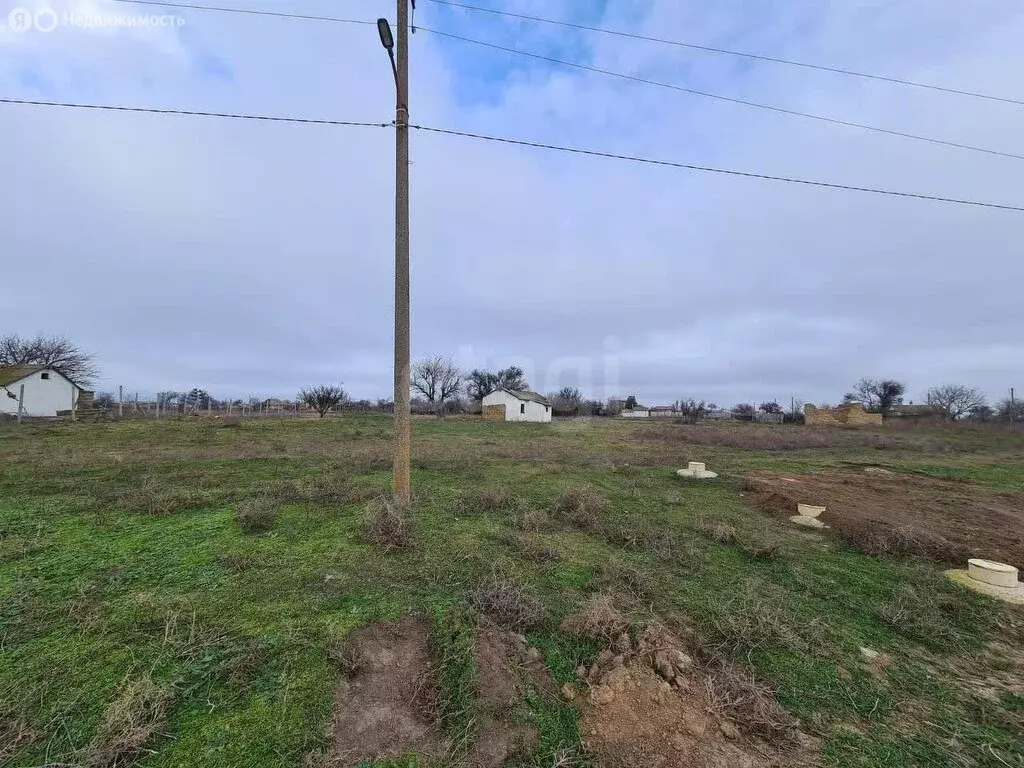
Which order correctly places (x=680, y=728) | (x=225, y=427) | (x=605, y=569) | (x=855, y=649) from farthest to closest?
(x=225, y=427) → (x=605, y=569) → (x=855, y=649) → (x=680, y=728)

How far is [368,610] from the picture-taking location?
320cm

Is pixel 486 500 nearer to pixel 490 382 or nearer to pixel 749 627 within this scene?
pixel 749 627

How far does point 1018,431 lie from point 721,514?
34.4 metres

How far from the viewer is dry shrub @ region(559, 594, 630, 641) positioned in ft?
9.75

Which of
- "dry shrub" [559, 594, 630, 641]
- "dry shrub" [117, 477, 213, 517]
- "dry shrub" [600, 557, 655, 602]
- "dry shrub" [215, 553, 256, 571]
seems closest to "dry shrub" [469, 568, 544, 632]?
"dry shrub" [559, 594, 630, 641]

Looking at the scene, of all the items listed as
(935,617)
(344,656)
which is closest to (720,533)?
(935,617)

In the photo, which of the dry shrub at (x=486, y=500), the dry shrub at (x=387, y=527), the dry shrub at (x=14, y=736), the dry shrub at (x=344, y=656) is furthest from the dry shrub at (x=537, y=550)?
the dry shrub at (x=14, y=736)

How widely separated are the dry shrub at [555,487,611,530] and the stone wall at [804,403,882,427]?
123ft

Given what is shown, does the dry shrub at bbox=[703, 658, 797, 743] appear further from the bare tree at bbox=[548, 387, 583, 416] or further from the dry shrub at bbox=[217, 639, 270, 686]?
the bare tree at bbox=[548, 387, 583, 416]

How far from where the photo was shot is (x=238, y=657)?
2.49m

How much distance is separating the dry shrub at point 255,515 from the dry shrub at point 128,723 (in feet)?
9.55

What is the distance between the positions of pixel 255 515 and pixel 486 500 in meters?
3.05

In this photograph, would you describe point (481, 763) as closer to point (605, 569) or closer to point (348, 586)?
point (348, 586)

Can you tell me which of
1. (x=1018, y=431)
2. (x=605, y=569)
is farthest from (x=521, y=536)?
(x=1018, y=431)
